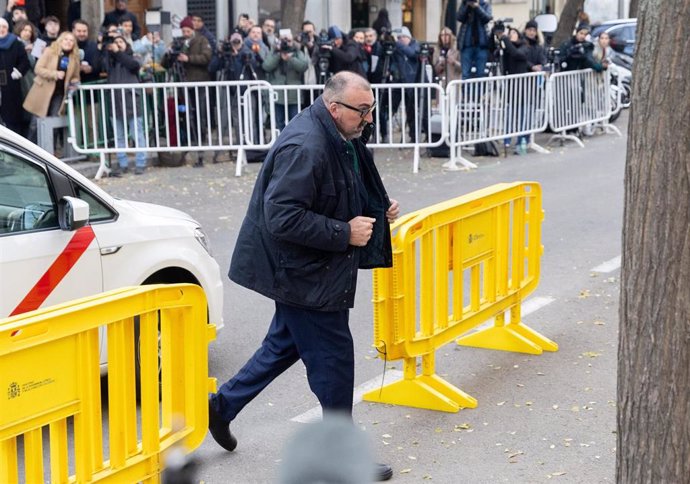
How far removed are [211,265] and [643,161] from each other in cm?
371

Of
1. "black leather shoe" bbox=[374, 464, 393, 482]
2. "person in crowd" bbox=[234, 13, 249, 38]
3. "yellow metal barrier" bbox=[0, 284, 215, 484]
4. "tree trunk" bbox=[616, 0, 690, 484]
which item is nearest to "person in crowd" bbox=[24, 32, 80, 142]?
"person in crowd" bbox=[234, 13, 249, 38]

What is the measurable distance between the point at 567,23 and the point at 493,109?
784cm

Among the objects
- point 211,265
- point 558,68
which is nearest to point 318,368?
point 211,265

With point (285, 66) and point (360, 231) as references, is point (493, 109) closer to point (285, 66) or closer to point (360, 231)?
point (285, 66)

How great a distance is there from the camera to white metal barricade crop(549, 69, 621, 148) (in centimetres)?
1778

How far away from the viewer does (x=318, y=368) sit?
532cm

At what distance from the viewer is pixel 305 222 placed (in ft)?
16.8

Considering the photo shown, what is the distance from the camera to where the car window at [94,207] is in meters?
6.28

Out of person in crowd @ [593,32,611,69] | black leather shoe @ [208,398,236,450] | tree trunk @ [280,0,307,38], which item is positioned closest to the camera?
black leather shoe @ [208,398,236,450]

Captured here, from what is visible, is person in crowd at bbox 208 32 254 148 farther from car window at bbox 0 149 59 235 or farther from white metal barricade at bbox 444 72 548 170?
car window at bbox 0 149 59 235

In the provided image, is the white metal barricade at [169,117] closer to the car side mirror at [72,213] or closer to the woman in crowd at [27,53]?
the woman in crowd at [27,53]

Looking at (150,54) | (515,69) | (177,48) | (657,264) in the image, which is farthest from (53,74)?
(657,264)

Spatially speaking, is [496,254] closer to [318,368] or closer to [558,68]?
[318,368]

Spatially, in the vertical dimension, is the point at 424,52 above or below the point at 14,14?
below
